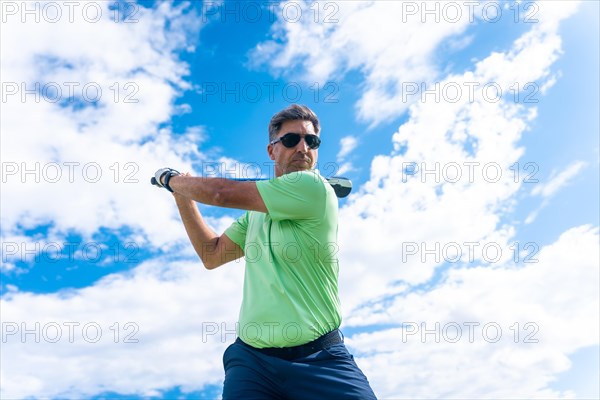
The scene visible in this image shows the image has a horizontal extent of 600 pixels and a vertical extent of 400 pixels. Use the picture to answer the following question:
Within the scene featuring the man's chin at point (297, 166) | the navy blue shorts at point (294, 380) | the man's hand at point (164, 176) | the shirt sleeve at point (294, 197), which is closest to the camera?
the navy blue shorts at point (294, 380)

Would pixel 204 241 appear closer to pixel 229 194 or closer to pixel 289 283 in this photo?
pixel 229 194

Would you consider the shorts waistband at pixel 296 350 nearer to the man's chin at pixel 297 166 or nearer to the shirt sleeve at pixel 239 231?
the shirt sleeve at pixel 239 231

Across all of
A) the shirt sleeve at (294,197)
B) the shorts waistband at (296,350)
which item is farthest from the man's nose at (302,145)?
the shorts waistband at (296,350)

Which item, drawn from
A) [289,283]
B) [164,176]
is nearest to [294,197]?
[289,283]

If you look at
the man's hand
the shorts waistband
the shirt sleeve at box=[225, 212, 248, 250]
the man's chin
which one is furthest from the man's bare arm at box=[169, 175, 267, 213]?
the shorts waistband

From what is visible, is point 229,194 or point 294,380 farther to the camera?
point 229,194

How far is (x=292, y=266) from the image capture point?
4.70 meters

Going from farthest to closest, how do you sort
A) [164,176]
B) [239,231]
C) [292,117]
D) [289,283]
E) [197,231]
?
[197,231] < [239,231] < [292,117] < [164,176] < [289,283]

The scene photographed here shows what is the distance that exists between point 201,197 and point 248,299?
39.7 inches

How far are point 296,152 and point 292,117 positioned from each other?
0.36m

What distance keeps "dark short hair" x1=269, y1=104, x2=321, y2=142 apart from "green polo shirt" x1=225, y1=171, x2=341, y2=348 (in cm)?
71

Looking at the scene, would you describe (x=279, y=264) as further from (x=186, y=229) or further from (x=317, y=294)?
(x=186, y=229)

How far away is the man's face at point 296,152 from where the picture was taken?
5570 mm

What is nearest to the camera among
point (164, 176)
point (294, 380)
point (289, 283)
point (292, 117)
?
point (294, 380)
